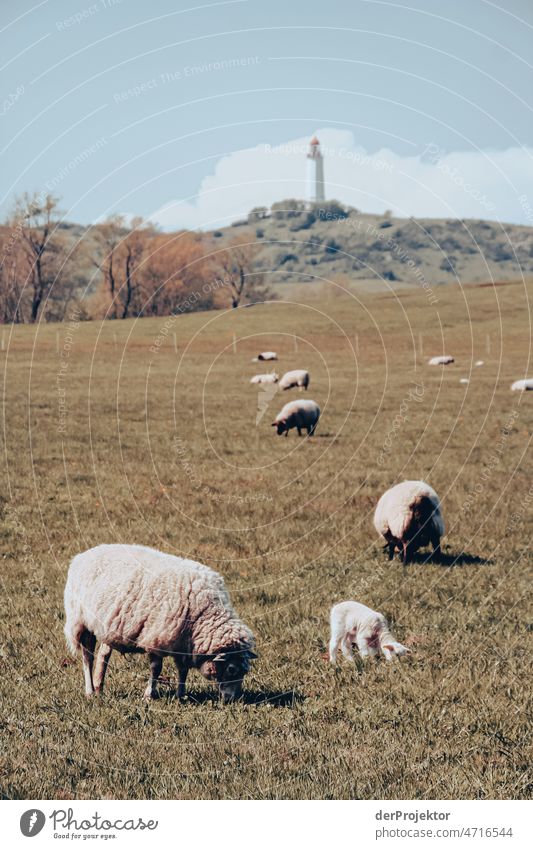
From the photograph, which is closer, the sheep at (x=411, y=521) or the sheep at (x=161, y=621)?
the sheep at (x=161, y=621)

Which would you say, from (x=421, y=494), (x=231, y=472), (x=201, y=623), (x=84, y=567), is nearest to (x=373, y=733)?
(x=201, y=623)

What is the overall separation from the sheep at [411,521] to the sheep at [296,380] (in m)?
25.3

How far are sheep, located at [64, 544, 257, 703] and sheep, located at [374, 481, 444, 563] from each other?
17.8ft

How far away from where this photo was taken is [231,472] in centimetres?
1961

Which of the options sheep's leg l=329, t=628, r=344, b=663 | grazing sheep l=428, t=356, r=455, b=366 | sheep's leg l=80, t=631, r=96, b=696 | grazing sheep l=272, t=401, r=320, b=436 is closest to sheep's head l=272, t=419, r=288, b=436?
grazing sheep l=272, t=401, r=320, b=436

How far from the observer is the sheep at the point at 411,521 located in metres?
12.6

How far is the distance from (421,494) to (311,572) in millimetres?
2238

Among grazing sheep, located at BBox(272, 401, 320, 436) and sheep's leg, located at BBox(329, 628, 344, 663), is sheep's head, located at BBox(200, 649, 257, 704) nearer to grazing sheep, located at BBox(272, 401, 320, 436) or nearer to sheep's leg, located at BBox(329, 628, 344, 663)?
sheep's leg, located at BBox(329, 628, 344, 663)

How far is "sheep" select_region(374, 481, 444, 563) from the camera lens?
12633 mm

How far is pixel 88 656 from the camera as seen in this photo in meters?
7.86
